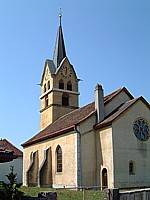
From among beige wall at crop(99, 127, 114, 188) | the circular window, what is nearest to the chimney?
beige wall at crop(99, 127, 114, 188)

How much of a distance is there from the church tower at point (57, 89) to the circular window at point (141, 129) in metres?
14.8

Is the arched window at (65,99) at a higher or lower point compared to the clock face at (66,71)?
lower

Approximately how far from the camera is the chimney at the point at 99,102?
25.1 meters

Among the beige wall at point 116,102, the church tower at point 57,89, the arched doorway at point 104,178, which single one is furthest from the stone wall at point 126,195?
the church tower at point 57,89

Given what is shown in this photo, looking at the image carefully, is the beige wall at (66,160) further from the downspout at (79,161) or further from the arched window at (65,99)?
the arched window at (65,99)

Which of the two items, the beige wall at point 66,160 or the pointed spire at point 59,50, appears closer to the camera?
the beige wall at point 66,160

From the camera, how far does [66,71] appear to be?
40219 mm

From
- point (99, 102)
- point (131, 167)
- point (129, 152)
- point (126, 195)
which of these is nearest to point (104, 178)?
point (131, 167)

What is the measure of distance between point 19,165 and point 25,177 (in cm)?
895

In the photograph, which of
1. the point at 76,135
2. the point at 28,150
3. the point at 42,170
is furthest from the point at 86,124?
the point at 28,150

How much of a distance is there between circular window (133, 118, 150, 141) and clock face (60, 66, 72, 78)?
57.9ft

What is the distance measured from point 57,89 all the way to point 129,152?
17.7 m

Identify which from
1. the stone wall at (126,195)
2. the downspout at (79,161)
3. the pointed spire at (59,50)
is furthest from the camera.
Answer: the pointed spire at (59,50)

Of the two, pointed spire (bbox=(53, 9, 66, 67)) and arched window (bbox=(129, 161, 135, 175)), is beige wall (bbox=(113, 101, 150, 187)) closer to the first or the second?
arched window (bbox=(129, 161, 135, 175))
